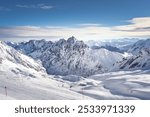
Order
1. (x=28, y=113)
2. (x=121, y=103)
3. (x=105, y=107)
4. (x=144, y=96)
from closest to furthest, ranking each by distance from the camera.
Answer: (x=28, y=113), (x=105, y=107), (x=121, y=103), (x=144, y=96)

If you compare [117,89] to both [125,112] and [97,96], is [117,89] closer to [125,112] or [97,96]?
[97,96]

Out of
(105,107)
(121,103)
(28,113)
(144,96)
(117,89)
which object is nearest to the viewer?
(28,113)

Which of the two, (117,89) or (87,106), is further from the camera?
(117,89)

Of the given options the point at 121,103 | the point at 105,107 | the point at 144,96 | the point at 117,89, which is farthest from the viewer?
the point at 117,89

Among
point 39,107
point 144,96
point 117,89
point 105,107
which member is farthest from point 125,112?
point 117,89

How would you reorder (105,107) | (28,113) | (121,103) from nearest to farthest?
(28,113), (105,107), (121,103)

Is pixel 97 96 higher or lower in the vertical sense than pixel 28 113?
lower

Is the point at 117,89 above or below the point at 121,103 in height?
below

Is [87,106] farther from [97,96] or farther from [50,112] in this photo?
[97,96]

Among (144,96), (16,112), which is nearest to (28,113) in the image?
(16,112)
